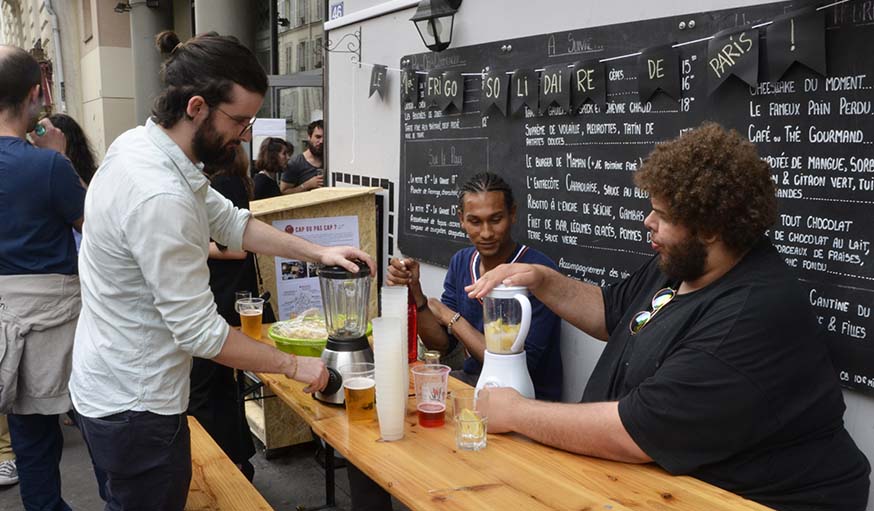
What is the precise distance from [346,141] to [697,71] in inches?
130

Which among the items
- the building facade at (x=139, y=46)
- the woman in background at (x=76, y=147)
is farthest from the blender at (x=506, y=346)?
the woman in background at (x=76, y=147)

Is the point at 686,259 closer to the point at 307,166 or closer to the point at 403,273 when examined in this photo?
the point at 403,273

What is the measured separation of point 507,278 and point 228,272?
2122 millimetres

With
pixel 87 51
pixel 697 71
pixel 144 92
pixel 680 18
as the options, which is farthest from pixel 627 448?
pixel 87 51

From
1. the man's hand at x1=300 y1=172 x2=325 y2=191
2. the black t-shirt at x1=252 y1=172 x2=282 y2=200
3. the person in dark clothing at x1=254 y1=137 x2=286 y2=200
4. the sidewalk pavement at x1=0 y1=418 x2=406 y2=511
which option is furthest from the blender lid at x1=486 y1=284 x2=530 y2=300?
the person in dark clothing at x1=254 y1=137 x2=286 y2=200

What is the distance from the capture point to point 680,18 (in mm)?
2793

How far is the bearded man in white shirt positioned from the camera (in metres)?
1.82

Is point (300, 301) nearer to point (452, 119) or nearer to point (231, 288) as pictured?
point (231, 288)

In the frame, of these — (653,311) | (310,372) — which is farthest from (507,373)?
(310,372)

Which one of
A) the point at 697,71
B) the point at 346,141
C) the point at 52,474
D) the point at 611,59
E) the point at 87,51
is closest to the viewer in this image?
the point at 697,71

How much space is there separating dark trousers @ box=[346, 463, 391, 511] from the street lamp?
267cm

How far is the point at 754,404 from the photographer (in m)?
1.75

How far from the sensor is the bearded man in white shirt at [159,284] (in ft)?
5.97

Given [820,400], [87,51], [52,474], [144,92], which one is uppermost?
[87,51]
